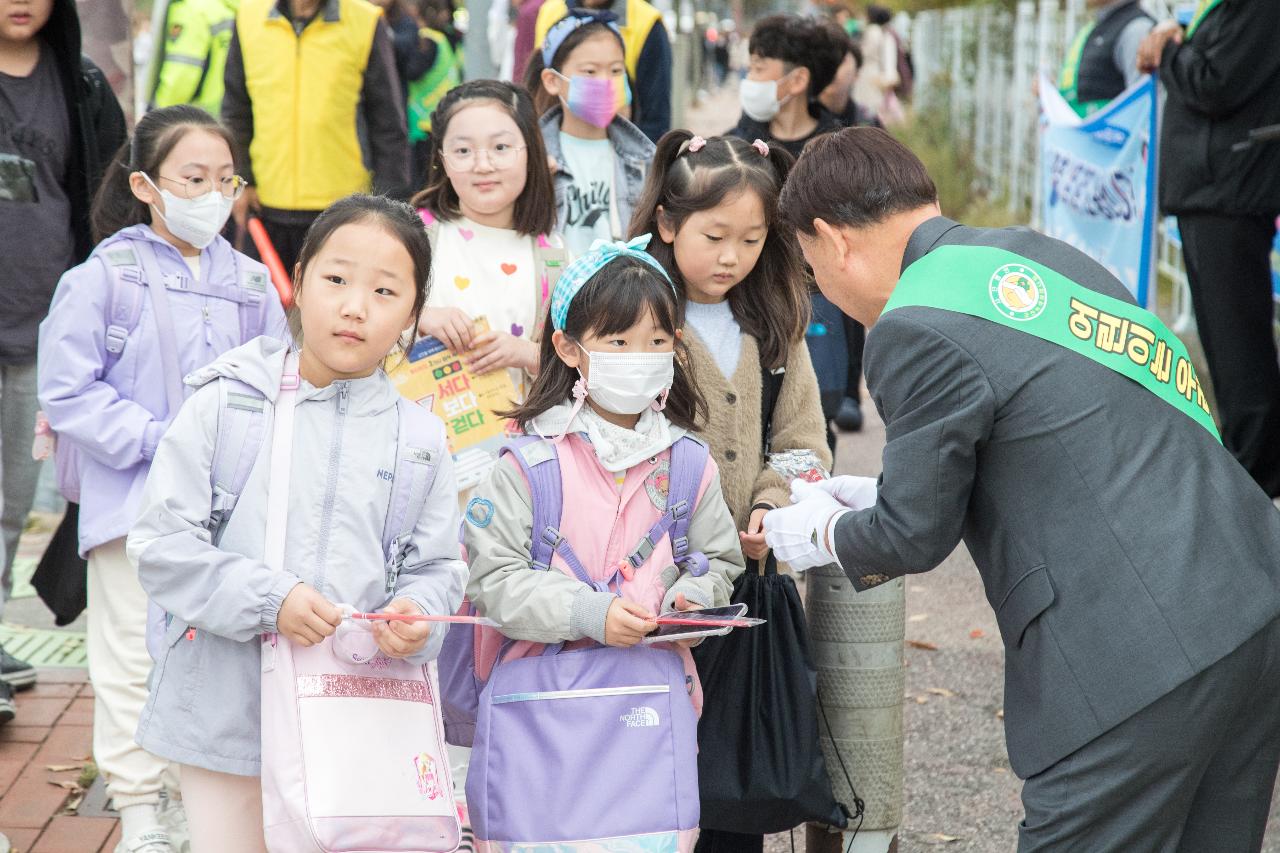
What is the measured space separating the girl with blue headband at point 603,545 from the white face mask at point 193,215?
3.53 ft

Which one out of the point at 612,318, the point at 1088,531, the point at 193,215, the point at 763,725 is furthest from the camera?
the point at 193,215

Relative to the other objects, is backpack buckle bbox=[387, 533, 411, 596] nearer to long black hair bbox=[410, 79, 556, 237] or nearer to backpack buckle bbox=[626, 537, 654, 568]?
backpack buckle bbox=[626, 537, 654, 568]

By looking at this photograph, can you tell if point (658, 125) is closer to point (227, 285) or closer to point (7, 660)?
point (227, 285)

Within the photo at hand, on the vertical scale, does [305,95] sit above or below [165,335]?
above

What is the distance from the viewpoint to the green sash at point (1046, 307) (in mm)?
2518

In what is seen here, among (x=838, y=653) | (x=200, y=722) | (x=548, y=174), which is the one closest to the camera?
(x=200, y=722)

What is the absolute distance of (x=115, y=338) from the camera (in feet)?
12.3

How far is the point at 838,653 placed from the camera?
354cm

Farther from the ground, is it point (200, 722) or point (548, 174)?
point (548, 174)

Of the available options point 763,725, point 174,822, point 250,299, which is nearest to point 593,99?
point 250,299

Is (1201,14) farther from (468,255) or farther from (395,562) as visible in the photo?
(395,562)

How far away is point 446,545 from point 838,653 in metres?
1.04

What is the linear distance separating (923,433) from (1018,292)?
0.93 ft

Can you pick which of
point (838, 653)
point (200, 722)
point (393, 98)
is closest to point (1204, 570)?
point (838, 653)
